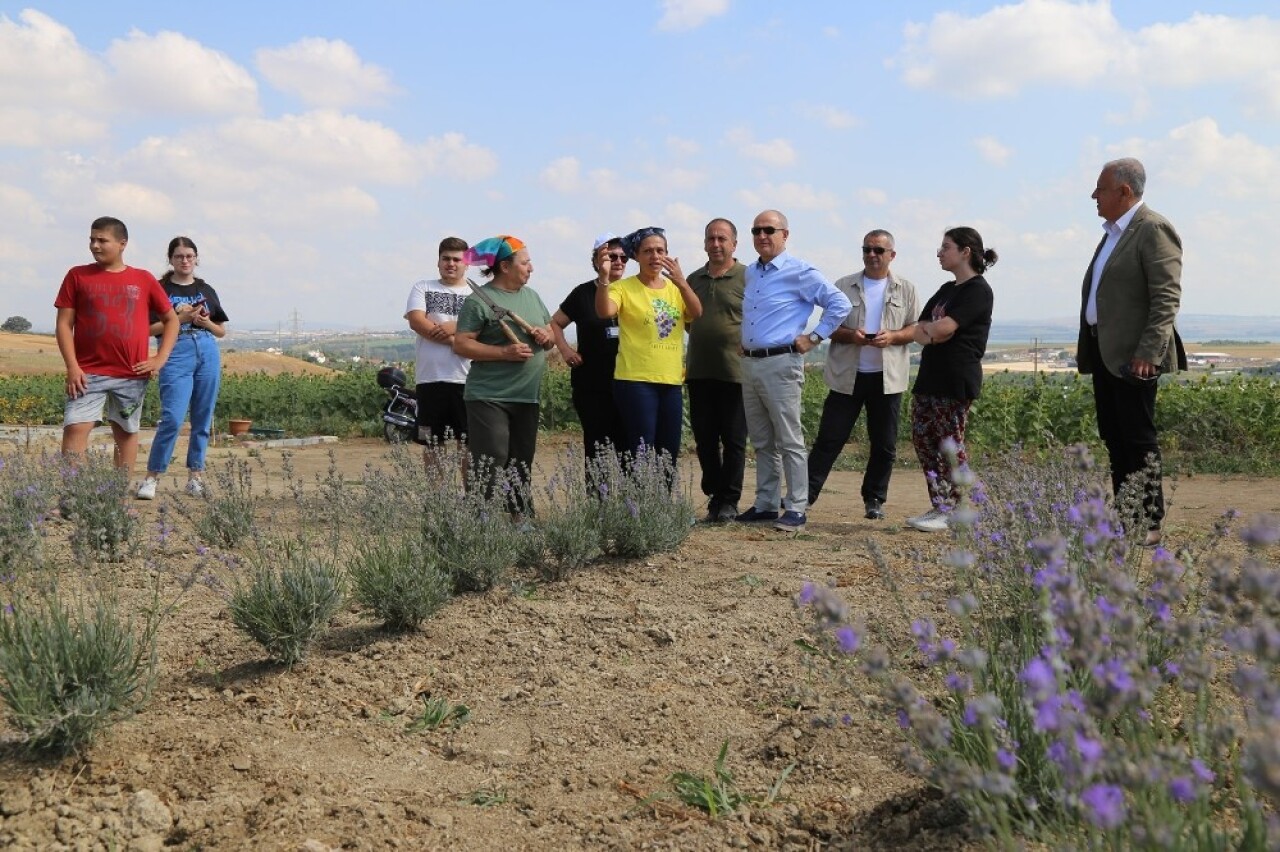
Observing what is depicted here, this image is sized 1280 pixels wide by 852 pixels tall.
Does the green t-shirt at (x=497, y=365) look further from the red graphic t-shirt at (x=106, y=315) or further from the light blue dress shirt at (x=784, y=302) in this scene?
the red graphic t-shirt at (x=106, y=315)

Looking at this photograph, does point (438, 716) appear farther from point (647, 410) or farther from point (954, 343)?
point (954, 343)

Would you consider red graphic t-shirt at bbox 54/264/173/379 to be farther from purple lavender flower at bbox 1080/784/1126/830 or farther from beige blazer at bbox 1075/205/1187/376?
purple lavender flower at bbox 1080/784/1126/830

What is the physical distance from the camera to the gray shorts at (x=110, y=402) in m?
6.04

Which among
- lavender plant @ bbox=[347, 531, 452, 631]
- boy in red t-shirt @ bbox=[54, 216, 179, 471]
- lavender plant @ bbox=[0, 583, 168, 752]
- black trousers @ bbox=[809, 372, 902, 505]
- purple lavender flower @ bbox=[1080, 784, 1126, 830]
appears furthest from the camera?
black trousers @ bbox=[809, 372, 902, 505]

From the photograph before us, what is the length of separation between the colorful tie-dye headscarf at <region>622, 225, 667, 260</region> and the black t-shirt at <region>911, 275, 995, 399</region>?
172 centimetres

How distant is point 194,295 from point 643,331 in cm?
339

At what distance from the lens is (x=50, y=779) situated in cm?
265

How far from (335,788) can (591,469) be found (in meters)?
2.56

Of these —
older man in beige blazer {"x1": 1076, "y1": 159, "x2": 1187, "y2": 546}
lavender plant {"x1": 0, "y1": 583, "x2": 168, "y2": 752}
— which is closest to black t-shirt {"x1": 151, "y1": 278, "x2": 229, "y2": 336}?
lavender plant {"x1": 0, "y1": 583, "x2": 168, "y2": 752}

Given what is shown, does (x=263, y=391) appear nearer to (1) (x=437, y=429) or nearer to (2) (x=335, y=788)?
(1) (x=437, y=429)

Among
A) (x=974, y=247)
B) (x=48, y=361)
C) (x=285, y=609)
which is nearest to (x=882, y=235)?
(x=974, y=247)

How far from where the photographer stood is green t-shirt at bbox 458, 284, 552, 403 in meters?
5.47

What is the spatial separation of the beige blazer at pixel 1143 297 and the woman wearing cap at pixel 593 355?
256 cm

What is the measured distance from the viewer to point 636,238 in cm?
598
